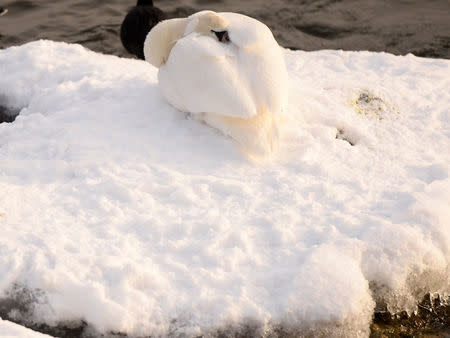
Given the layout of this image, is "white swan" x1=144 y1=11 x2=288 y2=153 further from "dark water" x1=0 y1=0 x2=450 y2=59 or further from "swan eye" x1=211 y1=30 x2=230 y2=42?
"dark water" x1=0 y1=0 x2=450 y2=59

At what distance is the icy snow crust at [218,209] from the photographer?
3.29m

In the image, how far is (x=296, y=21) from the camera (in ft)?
29.5

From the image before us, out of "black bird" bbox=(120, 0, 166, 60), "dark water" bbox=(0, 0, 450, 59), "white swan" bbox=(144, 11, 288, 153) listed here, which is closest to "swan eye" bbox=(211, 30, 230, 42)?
"white swan" bbox=(144, 11, 288, 153)

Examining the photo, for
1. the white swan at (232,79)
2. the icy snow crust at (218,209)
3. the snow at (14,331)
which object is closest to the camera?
the snow at (14,331)

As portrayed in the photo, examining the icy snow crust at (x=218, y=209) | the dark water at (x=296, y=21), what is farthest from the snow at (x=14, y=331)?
the dark water at (x=296, y=21)

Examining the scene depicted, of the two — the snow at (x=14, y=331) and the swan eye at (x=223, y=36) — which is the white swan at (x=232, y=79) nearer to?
the swan eye at (x=223, y=36)

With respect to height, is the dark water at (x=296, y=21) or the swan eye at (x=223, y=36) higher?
the swan eye at (x=223, y=36)

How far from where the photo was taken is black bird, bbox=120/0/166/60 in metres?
7.18

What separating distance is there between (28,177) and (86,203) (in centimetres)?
47

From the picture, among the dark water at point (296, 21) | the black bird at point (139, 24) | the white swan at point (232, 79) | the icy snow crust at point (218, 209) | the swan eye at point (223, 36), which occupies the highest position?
the swan eye at point (223, 36)

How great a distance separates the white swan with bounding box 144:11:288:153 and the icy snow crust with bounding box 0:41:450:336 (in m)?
0.14

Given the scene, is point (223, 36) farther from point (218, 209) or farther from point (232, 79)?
point (218, 209)

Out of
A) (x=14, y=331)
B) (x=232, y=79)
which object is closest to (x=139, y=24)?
(x=232, y=79)

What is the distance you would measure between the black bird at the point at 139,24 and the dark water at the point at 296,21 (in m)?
1.14
